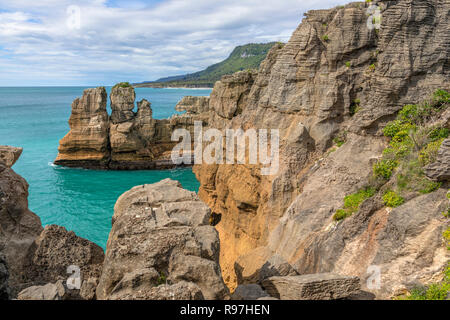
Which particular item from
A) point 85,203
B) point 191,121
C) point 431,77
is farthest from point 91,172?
point 431,77

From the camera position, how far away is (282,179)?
19.3 m

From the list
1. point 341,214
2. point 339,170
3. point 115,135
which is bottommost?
point 341,214

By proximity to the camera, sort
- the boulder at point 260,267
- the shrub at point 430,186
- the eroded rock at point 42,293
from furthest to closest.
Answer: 1. the boulder at point 260,267
2. the shrub at point 430,186
3. the eroded rock at point 42,293

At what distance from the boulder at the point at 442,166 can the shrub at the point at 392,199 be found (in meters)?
1.40

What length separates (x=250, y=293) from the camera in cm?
1002

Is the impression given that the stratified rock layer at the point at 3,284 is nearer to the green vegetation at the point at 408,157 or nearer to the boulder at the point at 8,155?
the boulder at the point at 8,155

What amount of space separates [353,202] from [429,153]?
3669 millimetres

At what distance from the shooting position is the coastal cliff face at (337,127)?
41.2ft

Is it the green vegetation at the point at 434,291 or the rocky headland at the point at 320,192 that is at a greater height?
the rocky headland at the point at 320,192

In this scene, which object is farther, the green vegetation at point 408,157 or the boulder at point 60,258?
the green vegetation at point 408,157

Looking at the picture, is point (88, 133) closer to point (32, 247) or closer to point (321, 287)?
point (32, 247)

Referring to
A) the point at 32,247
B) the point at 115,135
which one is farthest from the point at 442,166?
the point at 115,135

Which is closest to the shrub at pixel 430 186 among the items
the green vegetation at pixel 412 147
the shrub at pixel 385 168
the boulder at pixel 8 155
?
the green vegetation at pixel 412 147
